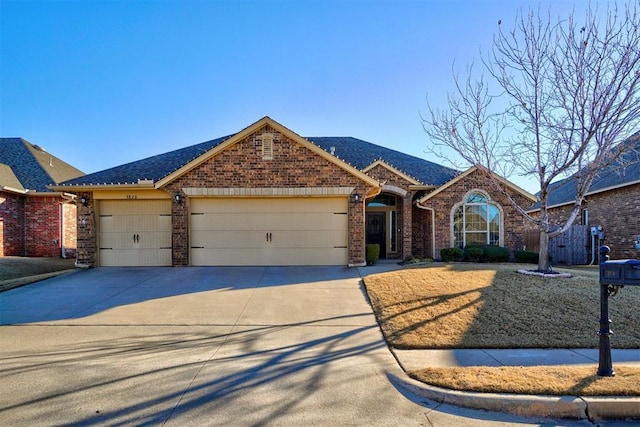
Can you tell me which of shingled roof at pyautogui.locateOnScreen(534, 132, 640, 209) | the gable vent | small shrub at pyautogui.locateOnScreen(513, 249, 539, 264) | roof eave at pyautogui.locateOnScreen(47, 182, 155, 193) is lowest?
small shrub at pyautogui.locateOnScreen(513, 249, 539, 264)

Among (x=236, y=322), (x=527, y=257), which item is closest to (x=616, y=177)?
(x=527, y=257)

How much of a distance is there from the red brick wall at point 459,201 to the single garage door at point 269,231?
5.31m

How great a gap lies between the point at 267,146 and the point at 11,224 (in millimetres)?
13316

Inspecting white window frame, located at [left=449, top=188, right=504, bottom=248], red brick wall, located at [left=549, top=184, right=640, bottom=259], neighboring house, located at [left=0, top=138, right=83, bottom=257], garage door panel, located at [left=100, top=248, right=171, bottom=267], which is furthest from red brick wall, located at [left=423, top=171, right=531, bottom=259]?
neighboring house, located at [left=0, top=138, right=83, bottom=257]

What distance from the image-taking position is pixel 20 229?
16906 millimetres

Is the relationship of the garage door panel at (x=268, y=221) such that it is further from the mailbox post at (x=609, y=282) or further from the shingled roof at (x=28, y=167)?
the shingled roof at (x=28, y=167)

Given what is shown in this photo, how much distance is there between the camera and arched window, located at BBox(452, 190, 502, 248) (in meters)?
15.6

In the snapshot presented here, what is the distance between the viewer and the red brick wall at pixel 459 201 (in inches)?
611

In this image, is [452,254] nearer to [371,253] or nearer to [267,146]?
[371,253]

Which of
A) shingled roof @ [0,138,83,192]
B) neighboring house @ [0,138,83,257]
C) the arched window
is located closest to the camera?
the arched window

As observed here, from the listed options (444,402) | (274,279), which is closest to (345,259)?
(274,279)

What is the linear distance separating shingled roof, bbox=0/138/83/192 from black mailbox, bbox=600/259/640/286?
2063cm

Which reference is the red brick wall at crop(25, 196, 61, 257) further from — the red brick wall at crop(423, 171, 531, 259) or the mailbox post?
the mailbox post

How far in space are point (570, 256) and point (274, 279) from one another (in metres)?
12.6
